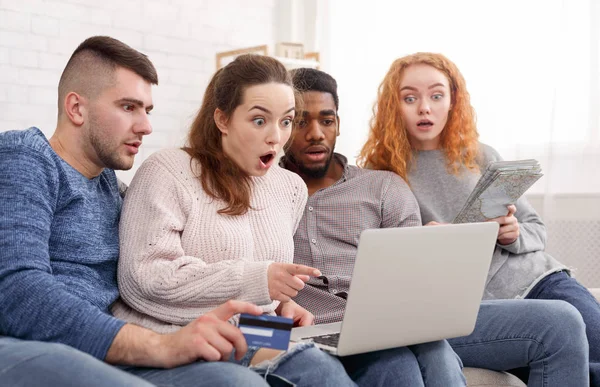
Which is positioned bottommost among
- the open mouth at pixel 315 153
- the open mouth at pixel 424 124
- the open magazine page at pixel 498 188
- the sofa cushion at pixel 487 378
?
the sofa cushion at pixel 487 378

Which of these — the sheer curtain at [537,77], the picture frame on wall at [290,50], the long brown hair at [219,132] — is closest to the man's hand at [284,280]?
the long brown hair at [219,132]

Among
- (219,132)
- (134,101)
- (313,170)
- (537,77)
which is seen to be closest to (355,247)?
(313,170)

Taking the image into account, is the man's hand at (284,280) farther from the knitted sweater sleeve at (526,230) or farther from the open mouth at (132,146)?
→ the knitted sweater sleeve at (526,230)

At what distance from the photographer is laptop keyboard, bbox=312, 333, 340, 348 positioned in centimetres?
142

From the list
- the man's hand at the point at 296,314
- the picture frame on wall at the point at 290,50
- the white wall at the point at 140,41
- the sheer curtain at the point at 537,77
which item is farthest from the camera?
the picture frame on wall at the point at 290,50

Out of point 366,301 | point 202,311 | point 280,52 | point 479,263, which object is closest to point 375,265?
point 366,301

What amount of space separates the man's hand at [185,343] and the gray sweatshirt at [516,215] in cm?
109

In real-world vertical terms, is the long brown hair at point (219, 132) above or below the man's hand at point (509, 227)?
above

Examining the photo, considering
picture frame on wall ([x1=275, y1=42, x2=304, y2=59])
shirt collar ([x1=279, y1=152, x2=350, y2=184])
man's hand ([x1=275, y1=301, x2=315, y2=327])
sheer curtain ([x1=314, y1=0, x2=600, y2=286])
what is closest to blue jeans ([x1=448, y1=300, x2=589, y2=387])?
man's hand ([x1=275, y1=301, x2=315, y2=327])

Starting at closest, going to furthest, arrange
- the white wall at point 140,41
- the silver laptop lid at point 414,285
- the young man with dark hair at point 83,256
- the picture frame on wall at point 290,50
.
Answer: the young man with dark hair at point 83,256, the silver laptop lid at point 414,285, the white wall at point 140,41, the picture frame on wall at point 290,50

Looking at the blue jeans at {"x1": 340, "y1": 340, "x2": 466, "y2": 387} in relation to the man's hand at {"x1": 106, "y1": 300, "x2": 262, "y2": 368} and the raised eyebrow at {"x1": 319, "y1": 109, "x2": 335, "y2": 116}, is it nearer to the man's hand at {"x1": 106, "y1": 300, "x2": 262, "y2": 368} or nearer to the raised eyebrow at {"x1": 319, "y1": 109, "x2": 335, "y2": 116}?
the man's hand at {"x1": 106, "y1": 300, "x2": 262, "y2": 368}

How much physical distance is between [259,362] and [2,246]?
1.69 feet

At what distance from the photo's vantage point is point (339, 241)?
2037 millimetres

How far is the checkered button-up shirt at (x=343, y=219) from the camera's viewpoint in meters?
1.98
